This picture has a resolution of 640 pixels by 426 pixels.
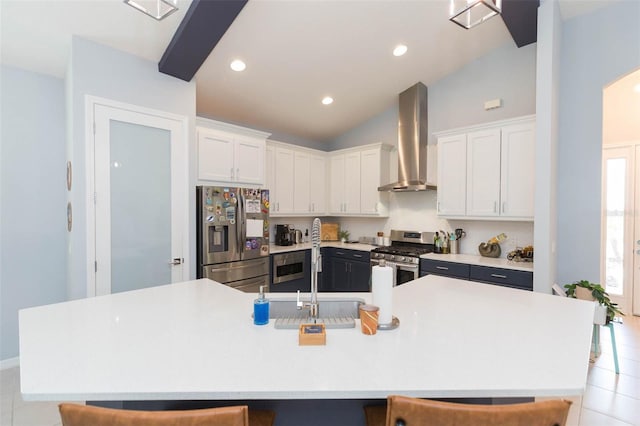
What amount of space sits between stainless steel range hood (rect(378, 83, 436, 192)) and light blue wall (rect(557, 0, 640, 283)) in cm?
150

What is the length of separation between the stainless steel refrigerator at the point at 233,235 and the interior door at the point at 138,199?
0.61 ft

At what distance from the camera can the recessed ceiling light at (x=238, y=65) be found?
340 cm

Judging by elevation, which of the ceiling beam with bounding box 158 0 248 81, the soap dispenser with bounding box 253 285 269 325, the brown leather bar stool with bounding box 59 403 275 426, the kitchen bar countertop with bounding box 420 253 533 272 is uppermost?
the ceiling beam with bounding box 158 0 248 81

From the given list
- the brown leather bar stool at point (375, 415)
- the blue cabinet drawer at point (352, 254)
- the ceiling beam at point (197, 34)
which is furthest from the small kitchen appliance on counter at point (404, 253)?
the ceiling beam at point (197, 34)

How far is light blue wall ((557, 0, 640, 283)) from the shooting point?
289cm

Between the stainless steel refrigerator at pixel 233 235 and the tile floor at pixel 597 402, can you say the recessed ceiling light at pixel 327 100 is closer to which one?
the stainless steel refrigerator at pixel 233 235

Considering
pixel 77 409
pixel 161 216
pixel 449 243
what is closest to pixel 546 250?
pixel 449 243

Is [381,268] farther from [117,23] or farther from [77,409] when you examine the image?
[117,23]

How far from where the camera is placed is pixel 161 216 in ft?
10.2

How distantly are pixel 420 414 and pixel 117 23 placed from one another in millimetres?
3265

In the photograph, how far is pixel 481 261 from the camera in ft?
11.5

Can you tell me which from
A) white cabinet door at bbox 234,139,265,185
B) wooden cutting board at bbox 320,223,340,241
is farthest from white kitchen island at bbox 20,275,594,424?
wooden cutting board at bbox 320,223,340,241

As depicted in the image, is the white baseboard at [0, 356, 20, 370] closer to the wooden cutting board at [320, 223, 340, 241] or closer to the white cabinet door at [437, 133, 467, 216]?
the wooden cutting board at [320, 223, 340, 241]

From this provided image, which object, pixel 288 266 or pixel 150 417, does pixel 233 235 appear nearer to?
pixel 288 266
